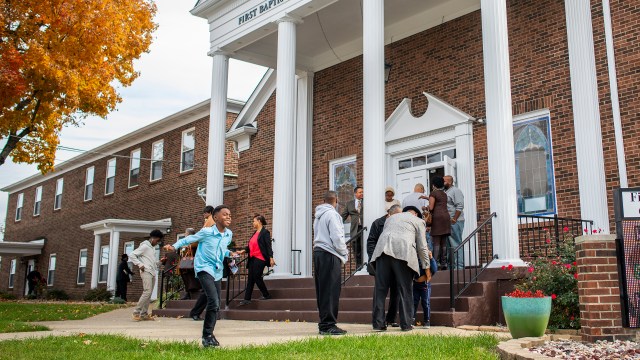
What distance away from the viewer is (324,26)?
53.1 feet

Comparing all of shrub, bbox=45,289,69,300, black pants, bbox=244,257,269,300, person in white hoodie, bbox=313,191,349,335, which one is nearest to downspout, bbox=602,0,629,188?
person in white hoodie, bbox=313,191,349,335

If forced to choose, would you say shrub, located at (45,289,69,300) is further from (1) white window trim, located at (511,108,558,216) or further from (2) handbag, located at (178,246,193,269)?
(1) white window trim, located at (511,108,558,216)

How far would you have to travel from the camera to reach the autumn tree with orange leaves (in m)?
13.7

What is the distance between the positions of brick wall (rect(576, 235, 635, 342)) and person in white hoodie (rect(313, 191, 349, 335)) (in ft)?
8.93

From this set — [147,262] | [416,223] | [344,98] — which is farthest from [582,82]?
[147,262]

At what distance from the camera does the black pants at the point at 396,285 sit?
26.6ft

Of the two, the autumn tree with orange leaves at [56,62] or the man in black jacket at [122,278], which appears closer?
the autumn tree with orange leaves at [56,62]

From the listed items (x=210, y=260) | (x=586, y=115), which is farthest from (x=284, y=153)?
(x=210, y=260)

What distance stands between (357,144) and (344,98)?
142 cm

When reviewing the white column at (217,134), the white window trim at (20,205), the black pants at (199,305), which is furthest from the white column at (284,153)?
the white window trim at (20,205)

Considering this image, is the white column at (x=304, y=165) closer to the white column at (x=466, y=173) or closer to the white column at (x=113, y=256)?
the white column at (x=466, y=173)

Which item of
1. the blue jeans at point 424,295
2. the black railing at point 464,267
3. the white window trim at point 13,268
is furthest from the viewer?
the white window trim at point 13,268

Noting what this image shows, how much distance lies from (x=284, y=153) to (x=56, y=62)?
5237mm

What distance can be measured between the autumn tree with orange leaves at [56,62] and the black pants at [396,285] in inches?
348
